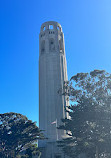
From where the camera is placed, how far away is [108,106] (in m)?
28.0

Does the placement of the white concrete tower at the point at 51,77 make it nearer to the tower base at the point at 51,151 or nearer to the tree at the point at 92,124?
the tower base at the point at 51,151

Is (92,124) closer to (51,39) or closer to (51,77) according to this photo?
(51,77)

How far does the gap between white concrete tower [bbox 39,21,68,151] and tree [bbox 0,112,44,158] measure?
6641 millimetres

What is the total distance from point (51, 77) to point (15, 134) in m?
19.8

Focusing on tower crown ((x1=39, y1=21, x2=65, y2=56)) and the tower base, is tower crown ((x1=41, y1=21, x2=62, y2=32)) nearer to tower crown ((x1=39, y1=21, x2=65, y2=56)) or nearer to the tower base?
tower crown ((x1=39, y1=21, x2=65, y2=56))

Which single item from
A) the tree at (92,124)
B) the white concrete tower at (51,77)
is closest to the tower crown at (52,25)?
the white concrete tower at (51,77)

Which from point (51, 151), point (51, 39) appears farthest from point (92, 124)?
point (51, 39)

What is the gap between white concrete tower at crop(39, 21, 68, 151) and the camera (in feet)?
149

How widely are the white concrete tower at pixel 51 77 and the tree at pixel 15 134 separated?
6.64 metres

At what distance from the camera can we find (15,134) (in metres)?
36.6

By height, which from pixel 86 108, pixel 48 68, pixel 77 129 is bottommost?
pixel 77 129

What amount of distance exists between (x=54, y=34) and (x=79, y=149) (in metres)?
40.1

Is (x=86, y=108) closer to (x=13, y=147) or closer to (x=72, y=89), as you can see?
(x=72, y=89)

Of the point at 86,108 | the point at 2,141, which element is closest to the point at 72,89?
the point at 86,108
